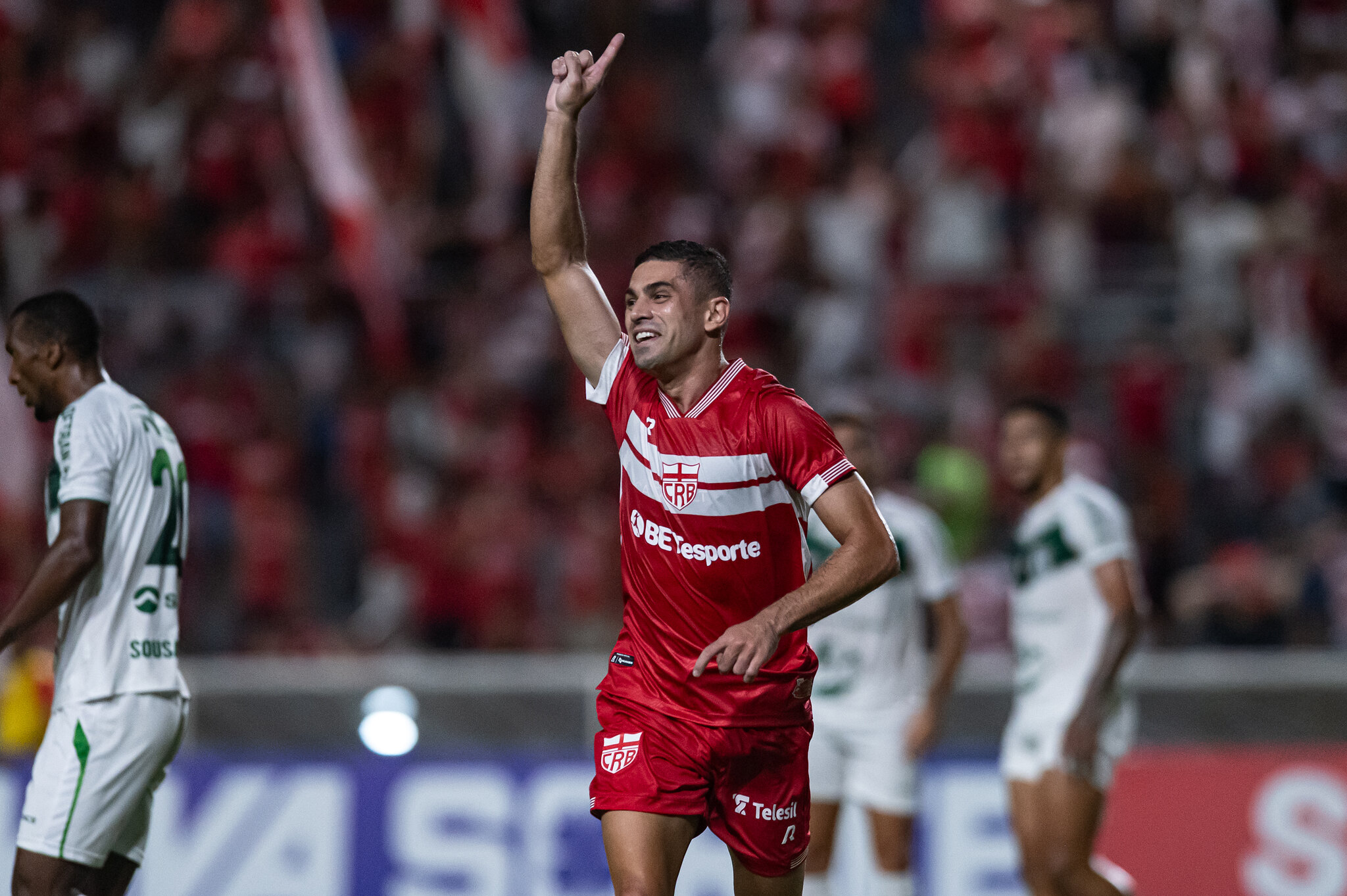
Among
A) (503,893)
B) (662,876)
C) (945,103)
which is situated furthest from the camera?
(945,103)

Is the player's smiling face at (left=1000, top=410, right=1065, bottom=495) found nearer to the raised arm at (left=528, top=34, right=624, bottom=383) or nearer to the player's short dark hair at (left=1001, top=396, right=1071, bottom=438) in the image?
the player's short dark hair at (left=1001, top=396, right=1071, bottom=438)

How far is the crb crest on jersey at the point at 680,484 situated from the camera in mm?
5367

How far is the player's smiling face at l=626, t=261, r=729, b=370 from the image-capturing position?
5.38m

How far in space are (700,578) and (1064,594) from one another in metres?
3.10

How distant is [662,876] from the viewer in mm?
5238

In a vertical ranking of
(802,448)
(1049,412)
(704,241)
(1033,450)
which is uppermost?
(704,241)

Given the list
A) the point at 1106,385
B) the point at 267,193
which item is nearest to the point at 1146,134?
the point at 1106,385

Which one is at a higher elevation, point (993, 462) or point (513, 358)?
point (513, 358)

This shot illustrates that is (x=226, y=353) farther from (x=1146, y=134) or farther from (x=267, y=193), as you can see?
(x=1146, y=134)

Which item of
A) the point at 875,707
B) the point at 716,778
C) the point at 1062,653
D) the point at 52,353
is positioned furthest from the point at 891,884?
the point at 52,353

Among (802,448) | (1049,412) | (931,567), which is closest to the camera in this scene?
(802,448)

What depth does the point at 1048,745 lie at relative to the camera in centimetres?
785

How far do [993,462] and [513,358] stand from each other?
3982mm

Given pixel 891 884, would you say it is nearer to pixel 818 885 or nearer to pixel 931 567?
pixel 818 885
